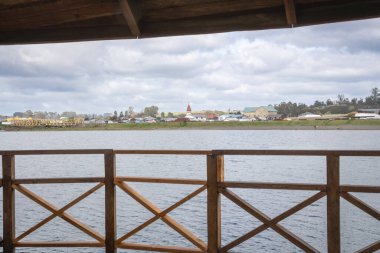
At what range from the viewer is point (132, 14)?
434 centimetres

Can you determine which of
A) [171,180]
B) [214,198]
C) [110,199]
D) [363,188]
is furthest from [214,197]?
[363,188]

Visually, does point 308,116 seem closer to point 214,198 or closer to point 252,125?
point 252,125

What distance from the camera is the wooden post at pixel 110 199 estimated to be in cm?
478

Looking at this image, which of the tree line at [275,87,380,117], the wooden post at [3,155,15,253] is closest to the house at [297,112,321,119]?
the tree line at [275,87,380,117]

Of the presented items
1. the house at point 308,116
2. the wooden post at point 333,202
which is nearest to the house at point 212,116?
the house at point 308,116

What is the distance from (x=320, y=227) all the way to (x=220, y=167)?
9.31 metres

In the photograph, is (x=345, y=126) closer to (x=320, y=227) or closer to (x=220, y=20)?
(x=320, y=227)

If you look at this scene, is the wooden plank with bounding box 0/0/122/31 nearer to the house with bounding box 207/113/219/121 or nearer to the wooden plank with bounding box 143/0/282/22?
the wooden plank with bounding box 143/0/282/22

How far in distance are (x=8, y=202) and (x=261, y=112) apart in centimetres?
8901

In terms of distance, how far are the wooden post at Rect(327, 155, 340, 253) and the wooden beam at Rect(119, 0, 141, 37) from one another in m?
2.32

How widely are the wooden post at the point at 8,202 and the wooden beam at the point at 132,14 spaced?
2008 millimetres

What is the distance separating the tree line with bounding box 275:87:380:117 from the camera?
49.3 metres

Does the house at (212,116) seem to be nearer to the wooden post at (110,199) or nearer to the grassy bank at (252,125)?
the grassy bank at (252,125)

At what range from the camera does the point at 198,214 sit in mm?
14359
